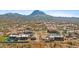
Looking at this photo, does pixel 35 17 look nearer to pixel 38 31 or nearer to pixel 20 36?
pixel 38 31

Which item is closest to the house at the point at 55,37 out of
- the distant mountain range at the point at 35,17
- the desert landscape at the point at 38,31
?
the desert landscape at the point at 38,31

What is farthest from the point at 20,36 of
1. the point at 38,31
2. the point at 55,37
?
the point at 55,37

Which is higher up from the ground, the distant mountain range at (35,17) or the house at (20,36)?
the distant mountain range at (35,17)

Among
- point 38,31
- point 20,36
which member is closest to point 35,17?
point 38,31

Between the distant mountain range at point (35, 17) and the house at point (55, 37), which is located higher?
the distant mountain range at point (35, 17)

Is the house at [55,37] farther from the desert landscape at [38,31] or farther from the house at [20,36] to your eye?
the house at [20,36]

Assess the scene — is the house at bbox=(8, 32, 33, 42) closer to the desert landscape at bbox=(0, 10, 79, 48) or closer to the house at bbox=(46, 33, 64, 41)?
the desert landscape at bbox=(0, 10, 79, 48)

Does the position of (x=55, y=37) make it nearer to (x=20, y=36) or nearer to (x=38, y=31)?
(x=38, y=31)

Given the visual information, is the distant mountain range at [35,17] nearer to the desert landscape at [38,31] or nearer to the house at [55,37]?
the desert landscape at [38,31]

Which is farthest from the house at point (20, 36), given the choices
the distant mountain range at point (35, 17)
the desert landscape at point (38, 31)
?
the distant mountain range at point (35, 17)

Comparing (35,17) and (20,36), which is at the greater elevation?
(35,17)
